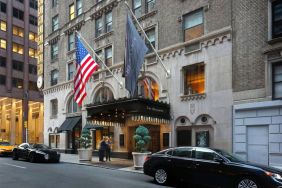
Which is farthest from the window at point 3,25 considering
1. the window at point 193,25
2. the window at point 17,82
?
the window at point 193,25

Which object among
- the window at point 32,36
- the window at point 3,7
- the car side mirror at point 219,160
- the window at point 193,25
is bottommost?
the car side mirror at point 219,160

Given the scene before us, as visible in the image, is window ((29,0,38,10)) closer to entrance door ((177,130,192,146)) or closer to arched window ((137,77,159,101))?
arched window ((137,77,159,101))

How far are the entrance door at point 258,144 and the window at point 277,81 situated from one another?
71.8 inches

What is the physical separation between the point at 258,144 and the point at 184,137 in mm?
5368

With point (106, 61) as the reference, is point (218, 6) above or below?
above

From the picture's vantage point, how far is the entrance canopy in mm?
22027

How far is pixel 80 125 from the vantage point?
3369 cm

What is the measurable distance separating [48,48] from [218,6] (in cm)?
2414

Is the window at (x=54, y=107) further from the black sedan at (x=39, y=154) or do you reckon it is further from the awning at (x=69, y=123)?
the black sedan at (x=39, y=154)

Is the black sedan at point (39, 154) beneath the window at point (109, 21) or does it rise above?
beneath

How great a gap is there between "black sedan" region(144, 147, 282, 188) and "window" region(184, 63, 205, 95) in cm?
938

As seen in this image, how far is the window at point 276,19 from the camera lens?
60.8 ft

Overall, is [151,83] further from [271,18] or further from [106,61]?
[271,18]

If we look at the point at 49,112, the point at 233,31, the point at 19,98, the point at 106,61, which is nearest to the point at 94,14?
the point at 106,61
